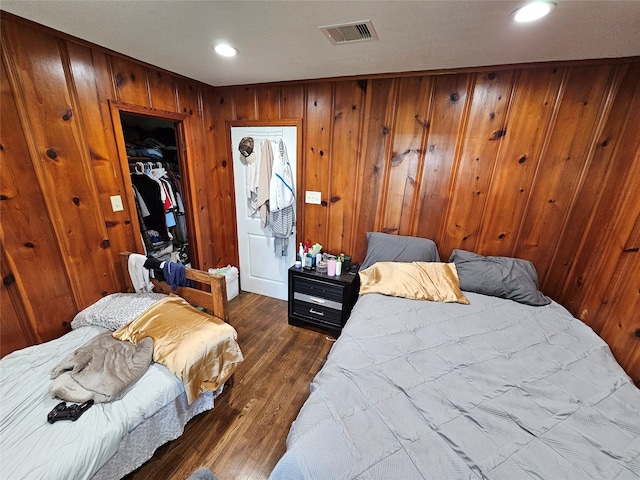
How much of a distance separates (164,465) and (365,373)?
126 cm

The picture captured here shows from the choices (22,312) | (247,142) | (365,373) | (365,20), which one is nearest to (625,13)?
(365,20)

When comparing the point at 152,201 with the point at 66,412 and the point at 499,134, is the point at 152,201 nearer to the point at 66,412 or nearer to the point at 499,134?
the point at 66,412

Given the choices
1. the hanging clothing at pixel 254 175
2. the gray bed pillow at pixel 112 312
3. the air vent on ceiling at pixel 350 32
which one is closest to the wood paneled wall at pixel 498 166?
the hanging clothing at pixel 254 175

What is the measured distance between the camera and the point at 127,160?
203cm

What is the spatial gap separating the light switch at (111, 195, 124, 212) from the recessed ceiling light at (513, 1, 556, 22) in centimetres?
270

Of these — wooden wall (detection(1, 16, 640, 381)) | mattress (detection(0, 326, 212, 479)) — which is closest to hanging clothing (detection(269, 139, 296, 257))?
wooden wall (detection(1, 16, 640, 381))

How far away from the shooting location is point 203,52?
1.74m

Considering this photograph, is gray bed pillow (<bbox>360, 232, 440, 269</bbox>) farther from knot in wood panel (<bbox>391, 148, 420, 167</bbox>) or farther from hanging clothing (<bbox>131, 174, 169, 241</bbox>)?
hanging clothing (<bbox>131, 174, 169, 241</bbox>)

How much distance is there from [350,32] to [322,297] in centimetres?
198

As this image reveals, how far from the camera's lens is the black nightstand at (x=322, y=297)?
7.53ft

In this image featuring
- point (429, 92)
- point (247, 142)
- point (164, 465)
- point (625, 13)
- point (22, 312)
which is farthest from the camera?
point (247, 142)

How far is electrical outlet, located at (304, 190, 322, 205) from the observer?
2.58 meters

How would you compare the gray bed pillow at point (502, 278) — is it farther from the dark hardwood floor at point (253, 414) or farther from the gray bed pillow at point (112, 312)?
the gray bed pillow at point (112, 312)

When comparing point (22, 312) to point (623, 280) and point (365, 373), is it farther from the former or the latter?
point (623, 280)
